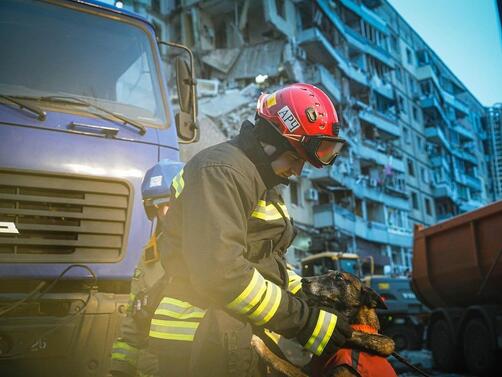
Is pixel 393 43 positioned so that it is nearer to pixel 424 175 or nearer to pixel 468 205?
pixel 424 175

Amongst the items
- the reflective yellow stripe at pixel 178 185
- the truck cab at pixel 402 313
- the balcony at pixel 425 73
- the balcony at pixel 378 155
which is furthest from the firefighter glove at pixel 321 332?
the balcony at pixel 425 73

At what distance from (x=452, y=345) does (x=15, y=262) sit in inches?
307

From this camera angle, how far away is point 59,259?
3125mm

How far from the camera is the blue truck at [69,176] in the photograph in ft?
9.75

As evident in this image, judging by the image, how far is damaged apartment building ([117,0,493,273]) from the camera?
99.9 ft

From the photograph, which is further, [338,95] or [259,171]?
[338,95]

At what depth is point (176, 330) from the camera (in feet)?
7.67

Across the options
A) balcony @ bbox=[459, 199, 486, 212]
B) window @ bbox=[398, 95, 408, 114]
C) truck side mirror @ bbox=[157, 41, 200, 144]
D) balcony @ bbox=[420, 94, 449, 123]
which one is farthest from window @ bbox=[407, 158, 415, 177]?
truck side mirror @ bbox=[157, 41, 200, 144]

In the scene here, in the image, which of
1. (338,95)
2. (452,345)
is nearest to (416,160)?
(338,95)

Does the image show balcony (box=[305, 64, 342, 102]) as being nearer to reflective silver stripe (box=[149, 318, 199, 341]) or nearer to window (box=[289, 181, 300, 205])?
window (box=[289, 181, 300, 205])

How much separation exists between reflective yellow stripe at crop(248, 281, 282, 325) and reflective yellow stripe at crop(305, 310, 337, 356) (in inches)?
8.3

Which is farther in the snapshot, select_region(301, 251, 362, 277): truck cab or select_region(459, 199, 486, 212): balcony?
select_region(459, 199, 486, 212): balcony

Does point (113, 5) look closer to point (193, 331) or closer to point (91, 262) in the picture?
point (91, 262)

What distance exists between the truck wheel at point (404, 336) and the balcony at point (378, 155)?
83.0ft
